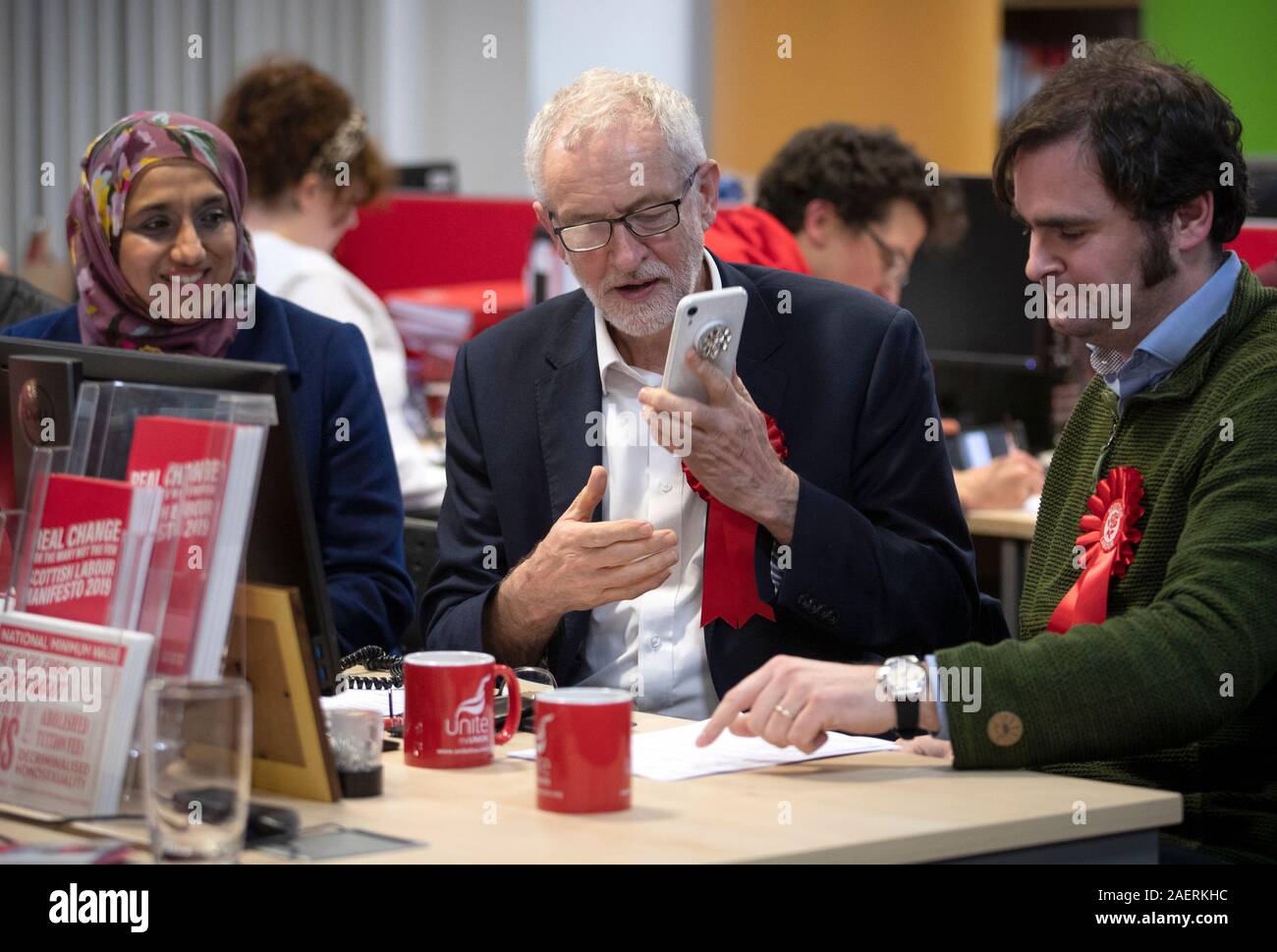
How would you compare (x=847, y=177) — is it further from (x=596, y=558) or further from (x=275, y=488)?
(x=275, y=488)

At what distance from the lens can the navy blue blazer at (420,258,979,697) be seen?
6.25 feet

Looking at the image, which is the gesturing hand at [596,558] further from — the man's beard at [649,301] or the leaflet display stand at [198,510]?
the leaflet display stand at [198,510]

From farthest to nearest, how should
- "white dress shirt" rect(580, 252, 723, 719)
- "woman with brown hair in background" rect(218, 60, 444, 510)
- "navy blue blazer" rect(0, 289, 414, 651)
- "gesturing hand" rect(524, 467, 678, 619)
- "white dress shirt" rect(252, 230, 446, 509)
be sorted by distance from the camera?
1. "woman with brown hair in background" rect(218, 60, 444, 510)
2. "white dress shirt" rect(252, 230, 446, 509)
3. "navy blue blazer" rect(0, 289, 414, 651)
4. "white dress shirt" rect(580, 252, 723, 719)
5. "gesturing hand" rect(524, 467, 678, 619)

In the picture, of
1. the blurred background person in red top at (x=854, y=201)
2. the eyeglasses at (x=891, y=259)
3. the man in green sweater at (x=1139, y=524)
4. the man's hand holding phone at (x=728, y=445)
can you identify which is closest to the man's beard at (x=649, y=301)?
the man's hand holding phone at (x=728, y=445)

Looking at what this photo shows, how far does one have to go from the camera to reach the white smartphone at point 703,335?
66.7 inches

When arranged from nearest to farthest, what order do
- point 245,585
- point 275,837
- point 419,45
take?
point 275,837
point 245,585
point 419,45

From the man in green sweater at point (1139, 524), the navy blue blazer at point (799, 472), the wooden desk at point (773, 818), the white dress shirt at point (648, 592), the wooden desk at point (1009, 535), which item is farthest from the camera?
the wooden desk at point (1009, 535)

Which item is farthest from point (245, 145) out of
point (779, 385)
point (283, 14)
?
point (283, 14)

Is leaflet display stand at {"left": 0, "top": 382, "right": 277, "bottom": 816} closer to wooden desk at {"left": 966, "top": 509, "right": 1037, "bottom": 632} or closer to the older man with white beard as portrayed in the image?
the older man with white beard

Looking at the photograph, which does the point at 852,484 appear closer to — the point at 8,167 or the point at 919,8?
the point at 8,167

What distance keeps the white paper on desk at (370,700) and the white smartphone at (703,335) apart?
43 centimetres

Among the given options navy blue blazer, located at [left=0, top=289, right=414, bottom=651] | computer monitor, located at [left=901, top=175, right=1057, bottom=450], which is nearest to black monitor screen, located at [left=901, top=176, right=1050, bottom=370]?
computer monitor, located at [left=901, top=175, right=1057, bottom=450]

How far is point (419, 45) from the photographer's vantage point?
7.76 metres

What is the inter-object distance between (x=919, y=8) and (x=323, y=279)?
4197 millimetres
